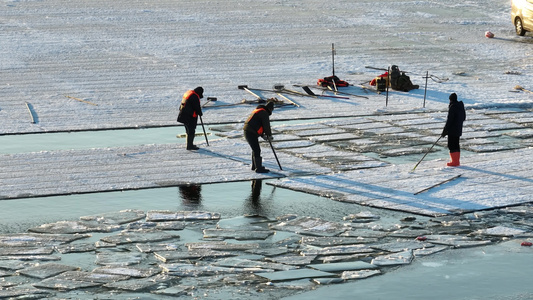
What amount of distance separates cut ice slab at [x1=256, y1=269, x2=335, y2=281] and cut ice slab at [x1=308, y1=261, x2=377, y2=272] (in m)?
0.17

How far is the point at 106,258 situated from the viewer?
41.8 feet

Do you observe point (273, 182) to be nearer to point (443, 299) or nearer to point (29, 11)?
point (443, 299)

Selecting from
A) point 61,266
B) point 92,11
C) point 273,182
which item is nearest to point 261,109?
point 273,182

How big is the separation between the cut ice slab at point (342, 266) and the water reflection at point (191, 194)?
139 inches

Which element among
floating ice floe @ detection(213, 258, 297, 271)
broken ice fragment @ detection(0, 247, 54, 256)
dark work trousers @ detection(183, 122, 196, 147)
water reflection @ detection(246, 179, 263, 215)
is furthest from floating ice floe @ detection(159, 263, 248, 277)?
dark work trousers @ detection(183, 122, 196, 147)

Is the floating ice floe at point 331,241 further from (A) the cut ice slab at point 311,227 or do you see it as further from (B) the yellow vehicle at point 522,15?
(B) the yellow vehicle at point 522,15

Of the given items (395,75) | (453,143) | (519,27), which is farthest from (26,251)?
(519,27)

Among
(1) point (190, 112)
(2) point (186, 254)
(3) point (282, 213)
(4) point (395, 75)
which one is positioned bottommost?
(2) point (186, 254)

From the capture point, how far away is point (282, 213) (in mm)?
15031

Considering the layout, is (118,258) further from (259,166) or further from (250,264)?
(259,166)

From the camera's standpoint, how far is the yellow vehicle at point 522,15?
31.2m

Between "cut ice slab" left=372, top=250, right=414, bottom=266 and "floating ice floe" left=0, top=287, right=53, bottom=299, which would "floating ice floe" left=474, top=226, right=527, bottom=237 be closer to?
"cut ice slab" left=372, top=250, right=414, bottom=266

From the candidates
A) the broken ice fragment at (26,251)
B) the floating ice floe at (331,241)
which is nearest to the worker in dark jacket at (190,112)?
the floating ice floe at (331,241)

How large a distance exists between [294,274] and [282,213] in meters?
2.89
